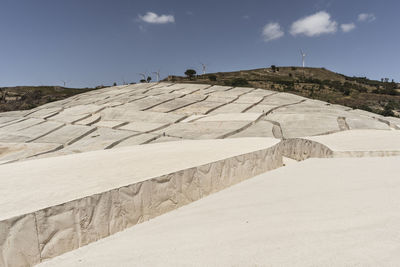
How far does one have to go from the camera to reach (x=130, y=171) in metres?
4.89

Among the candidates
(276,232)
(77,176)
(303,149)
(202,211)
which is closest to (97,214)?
(77,176)

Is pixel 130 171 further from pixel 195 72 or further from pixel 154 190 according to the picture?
pixel 195 72

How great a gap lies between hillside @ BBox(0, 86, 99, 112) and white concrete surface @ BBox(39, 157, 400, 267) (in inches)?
1753

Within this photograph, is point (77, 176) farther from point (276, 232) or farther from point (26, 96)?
point (26, 96)

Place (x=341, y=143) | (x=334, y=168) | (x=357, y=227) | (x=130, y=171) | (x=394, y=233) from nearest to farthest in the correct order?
1. (x=394, y=233)
2. (x=357, y=227)
3. (x=130, y=171)
4. (x=334, y=168)
5. (x=341, y=143)

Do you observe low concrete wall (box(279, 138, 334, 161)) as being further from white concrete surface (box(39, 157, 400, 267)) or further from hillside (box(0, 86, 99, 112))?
hillside (box(0, 86, 99, 112))

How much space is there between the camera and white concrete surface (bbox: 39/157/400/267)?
222 centimetres

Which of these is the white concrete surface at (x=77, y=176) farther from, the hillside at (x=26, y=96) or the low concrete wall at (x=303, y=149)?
the hillside at (x=26, y=96)

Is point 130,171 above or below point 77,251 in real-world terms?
above

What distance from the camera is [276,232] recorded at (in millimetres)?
2740

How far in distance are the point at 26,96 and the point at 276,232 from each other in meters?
62.3

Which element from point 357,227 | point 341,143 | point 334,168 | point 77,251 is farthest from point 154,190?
point 341,143

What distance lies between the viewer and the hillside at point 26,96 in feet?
149

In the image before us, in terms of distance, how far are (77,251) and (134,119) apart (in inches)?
717
